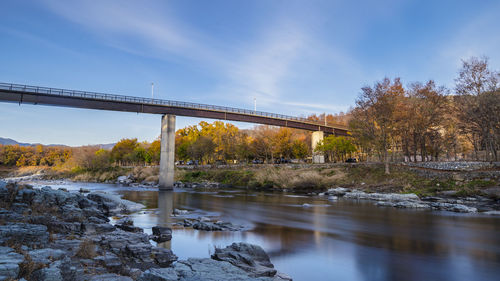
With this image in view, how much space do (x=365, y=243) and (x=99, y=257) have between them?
38.1 feet

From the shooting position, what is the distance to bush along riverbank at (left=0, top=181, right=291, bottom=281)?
698cm

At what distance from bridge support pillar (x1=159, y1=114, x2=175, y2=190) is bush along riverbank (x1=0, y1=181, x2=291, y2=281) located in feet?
111

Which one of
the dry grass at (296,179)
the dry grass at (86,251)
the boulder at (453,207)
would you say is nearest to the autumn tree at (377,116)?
the dry grass at (296,179)

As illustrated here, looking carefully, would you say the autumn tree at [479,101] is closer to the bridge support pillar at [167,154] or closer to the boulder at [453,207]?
the boulder at [453,207]

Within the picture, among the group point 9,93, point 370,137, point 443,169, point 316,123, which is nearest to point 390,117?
point 370,137

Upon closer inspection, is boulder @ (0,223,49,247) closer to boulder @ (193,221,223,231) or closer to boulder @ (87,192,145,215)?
boulder @ (193,221,223,231)

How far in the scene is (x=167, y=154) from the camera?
168 ft

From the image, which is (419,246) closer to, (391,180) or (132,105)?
(391,180)

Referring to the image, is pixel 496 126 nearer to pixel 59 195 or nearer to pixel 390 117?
pixel 390 117

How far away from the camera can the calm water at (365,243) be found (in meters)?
10.3

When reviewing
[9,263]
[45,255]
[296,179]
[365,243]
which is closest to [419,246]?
[365,243]

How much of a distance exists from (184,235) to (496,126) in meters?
42.9

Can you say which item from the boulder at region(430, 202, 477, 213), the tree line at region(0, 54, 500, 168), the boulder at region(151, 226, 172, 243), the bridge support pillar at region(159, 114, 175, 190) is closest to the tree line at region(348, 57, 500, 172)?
the tree line at region(0, 54, 500, 168)

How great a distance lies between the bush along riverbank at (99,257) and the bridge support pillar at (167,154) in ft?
111
